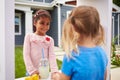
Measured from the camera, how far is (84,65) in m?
0.86

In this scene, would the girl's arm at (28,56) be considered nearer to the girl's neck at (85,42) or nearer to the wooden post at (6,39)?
the wooden post at (6,39)

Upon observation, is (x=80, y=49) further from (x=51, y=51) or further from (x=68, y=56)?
(x=51, y=51)

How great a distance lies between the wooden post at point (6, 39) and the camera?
3.13 feet

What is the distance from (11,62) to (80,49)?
0.29 m

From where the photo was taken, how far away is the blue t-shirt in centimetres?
85

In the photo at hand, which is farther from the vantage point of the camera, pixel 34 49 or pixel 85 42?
pixel 34 49

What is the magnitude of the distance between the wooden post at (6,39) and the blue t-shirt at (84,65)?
9.2 inches

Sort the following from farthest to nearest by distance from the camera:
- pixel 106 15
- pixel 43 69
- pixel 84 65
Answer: pixel 106 15 < pixel 43 69 < pixel 84 65

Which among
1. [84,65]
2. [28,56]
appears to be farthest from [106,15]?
[84,65]

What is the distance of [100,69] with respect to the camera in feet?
2.94

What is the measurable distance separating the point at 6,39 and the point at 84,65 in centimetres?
32

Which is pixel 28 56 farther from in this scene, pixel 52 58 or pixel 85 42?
pixel 85 42

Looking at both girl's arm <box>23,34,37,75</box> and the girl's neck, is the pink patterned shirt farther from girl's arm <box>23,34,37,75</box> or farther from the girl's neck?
the girl's neck

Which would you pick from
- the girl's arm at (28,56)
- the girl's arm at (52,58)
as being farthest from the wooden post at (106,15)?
the girl's arm at (28,56)
